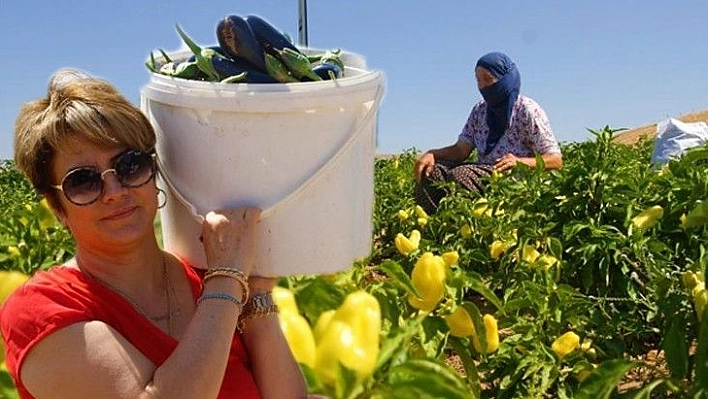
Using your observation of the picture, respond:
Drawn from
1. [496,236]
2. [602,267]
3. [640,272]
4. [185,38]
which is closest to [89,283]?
[185,38]

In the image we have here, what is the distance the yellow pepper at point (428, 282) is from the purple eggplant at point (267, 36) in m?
0.34

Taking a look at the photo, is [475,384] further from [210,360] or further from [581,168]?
[581,168]

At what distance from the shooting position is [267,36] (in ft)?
4.02

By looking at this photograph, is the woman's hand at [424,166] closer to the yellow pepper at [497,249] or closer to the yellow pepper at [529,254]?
the yellow pepper at [497,249]

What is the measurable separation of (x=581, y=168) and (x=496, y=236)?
0.50 m

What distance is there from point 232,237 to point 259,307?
186 millimetres

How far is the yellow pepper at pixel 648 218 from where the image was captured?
89.5 inches

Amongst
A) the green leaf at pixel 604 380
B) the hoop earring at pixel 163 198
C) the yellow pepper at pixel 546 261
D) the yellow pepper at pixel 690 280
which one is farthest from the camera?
the yellow pepper at pixel 546 261

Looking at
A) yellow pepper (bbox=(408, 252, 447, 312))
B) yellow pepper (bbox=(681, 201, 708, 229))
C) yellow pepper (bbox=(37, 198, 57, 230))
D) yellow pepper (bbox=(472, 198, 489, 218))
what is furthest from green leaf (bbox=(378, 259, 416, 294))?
yellow pepper (bbox=(472, 198, 489, 218))

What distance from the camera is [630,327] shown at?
7.45 feet

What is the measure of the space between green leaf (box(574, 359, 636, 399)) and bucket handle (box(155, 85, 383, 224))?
438mm

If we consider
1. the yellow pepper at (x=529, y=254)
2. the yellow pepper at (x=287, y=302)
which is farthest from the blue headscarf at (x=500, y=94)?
the yellow pepper at (x=287, y=302)

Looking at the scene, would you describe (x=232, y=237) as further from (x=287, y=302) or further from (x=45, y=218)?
(x=45, y=218)

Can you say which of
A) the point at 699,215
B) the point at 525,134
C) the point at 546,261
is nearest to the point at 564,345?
the point at 546,261
